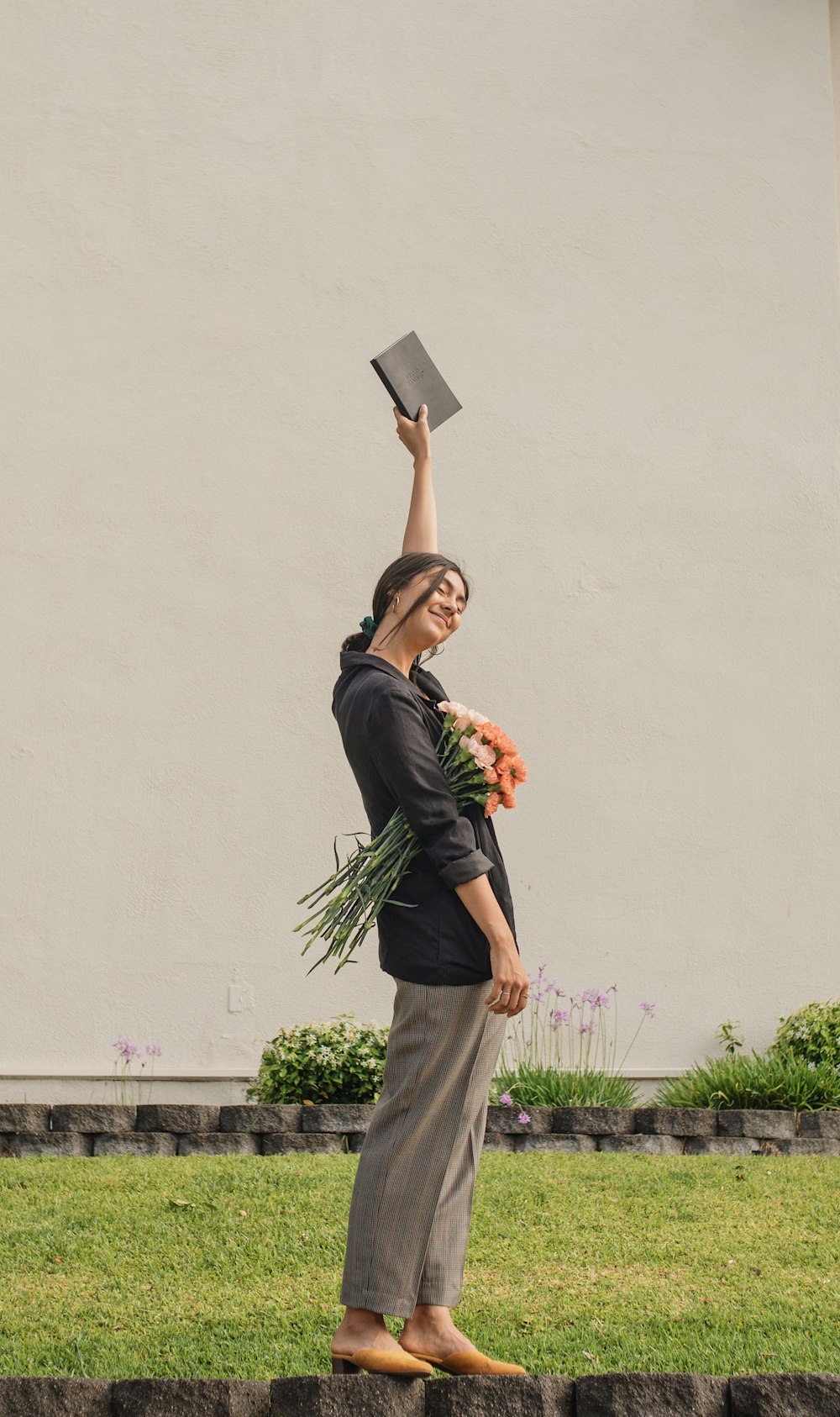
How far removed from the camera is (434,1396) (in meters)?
2.51

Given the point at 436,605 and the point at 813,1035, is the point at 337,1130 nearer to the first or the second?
the point at 813,1035

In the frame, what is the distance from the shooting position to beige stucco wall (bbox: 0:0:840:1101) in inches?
312

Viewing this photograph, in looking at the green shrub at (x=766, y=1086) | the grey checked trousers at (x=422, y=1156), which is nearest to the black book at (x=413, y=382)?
the grey checked trousers at (x=422, y=1156)

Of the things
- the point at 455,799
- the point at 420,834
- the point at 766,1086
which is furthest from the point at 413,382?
the point at 766,1086

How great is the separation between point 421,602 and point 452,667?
542 cm

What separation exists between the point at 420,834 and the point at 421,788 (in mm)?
97

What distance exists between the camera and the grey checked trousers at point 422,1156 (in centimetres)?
257

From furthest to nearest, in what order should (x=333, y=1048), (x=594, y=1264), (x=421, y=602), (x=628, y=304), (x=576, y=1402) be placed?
(x=628, y=304), (x=333, y=1048), (x=594, y=1264), (x=421, y=602), (x=576, y=1402)

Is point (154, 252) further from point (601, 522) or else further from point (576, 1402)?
point (576, 1402)

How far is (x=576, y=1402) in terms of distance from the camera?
253 cm

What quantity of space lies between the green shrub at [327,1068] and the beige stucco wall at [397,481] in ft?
3.30

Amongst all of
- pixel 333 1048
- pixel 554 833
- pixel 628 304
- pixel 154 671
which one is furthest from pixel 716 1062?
pixel 628 304

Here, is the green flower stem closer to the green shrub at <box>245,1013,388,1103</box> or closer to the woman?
the woman

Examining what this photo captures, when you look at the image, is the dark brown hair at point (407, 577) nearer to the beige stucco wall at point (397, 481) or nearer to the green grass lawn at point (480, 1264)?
the green grass lawn at point (480, 1264)
